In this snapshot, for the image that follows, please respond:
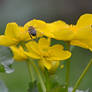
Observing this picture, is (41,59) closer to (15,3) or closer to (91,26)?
(91,26)

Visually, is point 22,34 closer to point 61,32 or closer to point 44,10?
point 61,32

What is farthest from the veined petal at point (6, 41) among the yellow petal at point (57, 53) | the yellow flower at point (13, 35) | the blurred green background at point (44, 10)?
the blurred green background at point (44, 10)

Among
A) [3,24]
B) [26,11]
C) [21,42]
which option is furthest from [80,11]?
[21,42]

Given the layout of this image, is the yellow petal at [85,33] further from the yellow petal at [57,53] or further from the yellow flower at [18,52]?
the yellow flower at [18,52]

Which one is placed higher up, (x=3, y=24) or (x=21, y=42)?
(x=21, y=42)

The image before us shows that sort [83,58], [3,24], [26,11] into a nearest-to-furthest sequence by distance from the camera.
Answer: [83,58] < [3,24] < [26,11]

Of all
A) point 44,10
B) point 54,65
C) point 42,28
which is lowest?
point 44,10

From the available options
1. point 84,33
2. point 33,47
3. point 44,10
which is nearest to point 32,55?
point 33,47
